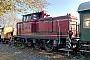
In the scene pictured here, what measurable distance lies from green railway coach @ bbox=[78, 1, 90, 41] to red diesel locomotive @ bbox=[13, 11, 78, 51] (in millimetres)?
Answer: 1786

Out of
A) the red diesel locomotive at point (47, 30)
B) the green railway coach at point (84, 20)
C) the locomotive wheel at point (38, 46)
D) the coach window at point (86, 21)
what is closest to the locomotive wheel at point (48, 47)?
the red diesel locomotive at point (47, 30)

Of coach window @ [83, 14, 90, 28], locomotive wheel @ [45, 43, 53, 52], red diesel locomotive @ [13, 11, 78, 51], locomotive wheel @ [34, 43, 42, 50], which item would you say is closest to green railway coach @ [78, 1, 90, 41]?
coach window @ [83, 14, 90, 28]

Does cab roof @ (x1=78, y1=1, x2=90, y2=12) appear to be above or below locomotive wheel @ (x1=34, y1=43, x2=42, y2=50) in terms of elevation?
above

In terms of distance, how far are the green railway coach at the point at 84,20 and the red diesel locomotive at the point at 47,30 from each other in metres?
1.79

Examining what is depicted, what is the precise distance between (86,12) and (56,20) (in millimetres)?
3934

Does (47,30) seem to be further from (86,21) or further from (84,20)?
(86,21)

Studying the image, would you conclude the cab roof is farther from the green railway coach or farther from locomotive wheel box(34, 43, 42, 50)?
locomotive wheel box(34, 43, 42, 50)

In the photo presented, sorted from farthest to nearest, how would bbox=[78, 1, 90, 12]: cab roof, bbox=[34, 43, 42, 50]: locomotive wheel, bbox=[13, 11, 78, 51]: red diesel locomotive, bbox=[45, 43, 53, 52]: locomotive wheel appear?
bbox=[34, 43, 42, 50]: locomotive wheel < bbox=[45, 43, 53, 52]: locomotive wheel < bbox=[13, 11, 78, 51]: red diesel locomotive < bbox=[78, 1, 90, 12]: cab roof

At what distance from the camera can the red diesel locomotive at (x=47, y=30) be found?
13680 mm

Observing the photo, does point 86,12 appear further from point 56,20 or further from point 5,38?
point 5,38

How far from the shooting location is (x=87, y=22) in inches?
431

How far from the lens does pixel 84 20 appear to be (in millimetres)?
11133

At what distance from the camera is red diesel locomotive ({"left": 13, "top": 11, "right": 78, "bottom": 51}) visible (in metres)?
13.7

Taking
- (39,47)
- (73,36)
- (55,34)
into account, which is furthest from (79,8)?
(39,47)
